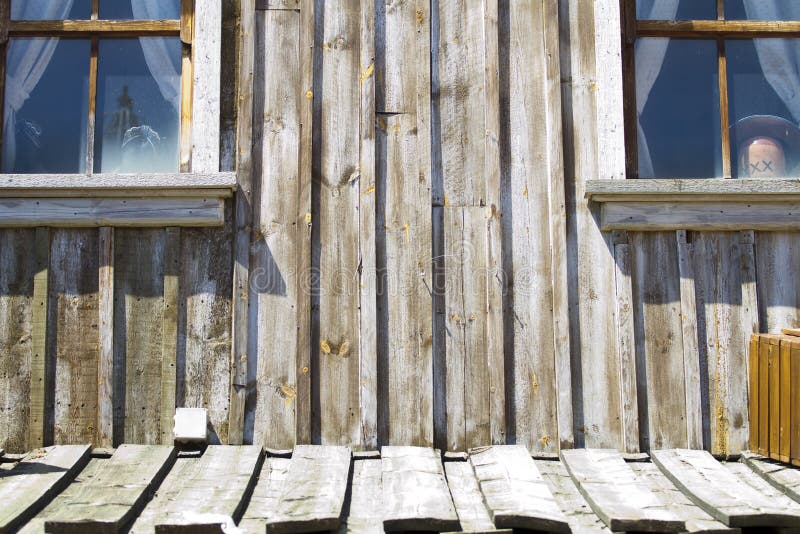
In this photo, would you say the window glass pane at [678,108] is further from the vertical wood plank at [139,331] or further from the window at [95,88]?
the vertical wood plank at [139,331]

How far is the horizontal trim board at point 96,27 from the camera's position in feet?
13.5

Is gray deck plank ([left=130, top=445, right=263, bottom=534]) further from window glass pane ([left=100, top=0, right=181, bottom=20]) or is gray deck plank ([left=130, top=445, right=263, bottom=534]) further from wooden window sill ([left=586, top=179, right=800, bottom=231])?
window glass pane ([left=100, top=0, right=181, bottom=20])

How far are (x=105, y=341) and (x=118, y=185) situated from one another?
723 mm

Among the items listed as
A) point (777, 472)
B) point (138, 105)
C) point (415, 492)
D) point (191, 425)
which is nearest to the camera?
point (415, 492)

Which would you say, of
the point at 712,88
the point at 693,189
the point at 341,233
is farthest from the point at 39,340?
the point at 712,88

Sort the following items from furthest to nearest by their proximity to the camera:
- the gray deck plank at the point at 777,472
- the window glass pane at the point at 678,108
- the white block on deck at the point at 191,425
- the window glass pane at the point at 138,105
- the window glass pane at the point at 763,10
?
the window glass pane at the point at 763,10
the window glass pane at the point at 678,108
the window glass pane at the point at 138,105
the white block on deck at the point at 191,425
the gray deck plank at the point at 777,472

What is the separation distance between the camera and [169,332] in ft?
12.4

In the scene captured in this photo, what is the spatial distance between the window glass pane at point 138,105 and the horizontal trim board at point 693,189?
6.88 feet

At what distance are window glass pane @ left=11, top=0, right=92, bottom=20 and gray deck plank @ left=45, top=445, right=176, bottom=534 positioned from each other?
220 centimetres

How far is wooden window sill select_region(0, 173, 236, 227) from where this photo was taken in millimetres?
3773

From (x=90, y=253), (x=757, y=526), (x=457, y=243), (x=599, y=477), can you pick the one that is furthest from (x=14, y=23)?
(x=757, y=526)

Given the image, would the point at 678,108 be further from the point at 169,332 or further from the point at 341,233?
the point at 169,332

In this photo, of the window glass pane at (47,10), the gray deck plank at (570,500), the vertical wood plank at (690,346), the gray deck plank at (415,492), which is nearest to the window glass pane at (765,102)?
the vertical wood plank at (690,346)

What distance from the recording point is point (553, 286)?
3855 mm
